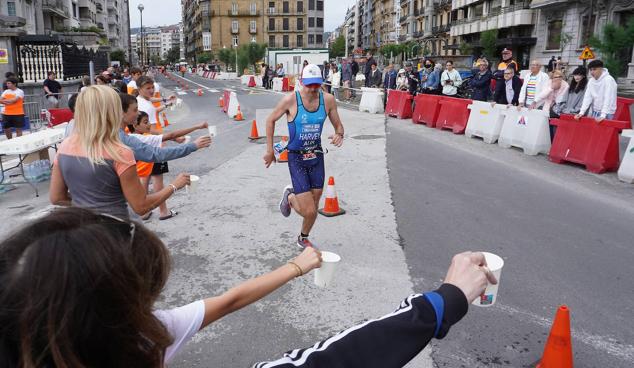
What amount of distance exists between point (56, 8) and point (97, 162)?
189 feet

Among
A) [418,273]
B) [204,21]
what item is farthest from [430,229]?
[204,21]

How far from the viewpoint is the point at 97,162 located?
128 inches

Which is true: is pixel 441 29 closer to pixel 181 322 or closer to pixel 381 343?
pixel 181 322

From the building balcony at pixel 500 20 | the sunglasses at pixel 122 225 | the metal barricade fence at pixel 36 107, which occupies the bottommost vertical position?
the metal barricade fence at pixel 36 107

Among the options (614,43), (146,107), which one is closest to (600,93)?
(146,107)

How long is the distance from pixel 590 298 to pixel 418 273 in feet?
4.87

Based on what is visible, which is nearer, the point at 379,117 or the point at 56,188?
the point at 56,188

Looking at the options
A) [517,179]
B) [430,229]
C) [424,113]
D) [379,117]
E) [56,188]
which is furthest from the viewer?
[379,117]

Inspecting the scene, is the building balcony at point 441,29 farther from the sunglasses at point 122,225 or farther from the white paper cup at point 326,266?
the sunglasses at point 122,225

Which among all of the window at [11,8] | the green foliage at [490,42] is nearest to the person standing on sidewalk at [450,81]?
the window at [11,8]

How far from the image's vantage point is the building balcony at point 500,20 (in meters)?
52.0

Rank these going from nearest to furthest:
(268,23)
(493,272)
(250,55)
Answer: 1. (493,272)
2. (250,55)
3. (268,23)

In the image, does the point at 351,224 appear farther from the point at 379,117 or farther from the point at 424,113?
the point at 379,117

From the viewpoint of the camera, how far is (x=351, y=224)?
6.62 metres
